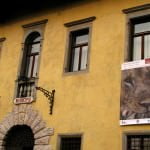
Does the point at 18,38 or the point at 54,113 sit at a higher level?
the point at 18,38

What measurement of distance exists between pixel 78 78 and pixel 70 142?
1915 mm

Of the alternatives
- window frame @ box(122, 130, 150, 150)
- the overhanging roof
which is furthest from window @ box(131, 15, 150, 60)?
the overhanging roof

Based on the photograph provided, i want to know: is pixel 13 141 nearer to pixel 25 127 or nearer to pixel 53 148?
pixel 25 127

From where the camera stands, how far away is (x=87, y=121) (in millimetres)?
11641

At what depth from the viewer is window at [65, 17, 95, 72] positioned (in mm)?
12727

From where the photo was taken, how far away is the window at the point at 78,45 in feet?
41.8

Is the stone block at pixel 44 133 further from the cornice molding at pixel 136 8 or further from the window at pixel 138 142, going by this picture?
the cornice molding at pixel 136 8

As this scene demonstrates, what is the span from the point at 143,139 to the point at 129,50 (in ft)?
8.53

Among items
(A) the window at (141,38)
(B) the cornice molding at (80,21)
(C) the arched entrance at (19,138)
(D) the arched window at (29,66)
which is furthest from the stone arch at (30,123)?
(A) the window at (141,38)

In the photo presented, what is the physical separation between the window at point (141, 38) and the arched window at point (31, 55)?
362 cm

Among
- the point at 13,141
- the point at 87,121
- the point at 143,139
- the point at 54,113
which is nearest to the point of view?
the point at 143,139

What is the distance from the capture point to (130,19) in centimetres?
1191

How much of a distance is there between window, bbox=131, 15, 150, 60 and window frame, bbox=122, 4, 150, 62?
3.7 inches

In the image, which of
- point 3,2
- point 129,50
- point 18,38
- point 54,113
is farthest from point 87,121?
point 3,2
